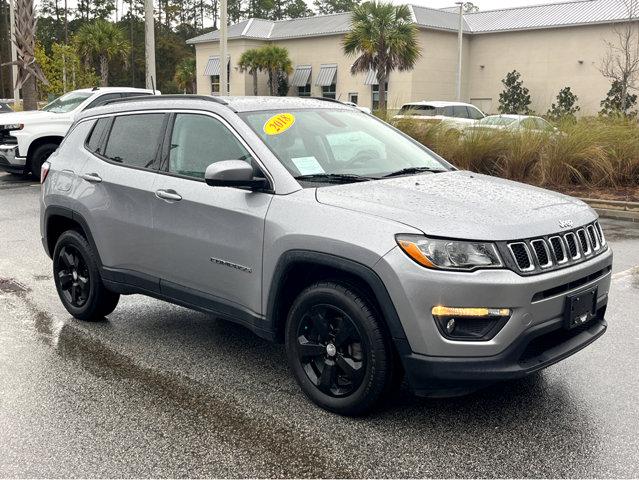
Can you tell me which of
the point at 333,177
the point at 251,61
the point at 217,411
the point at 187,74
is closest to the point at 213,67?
the point at 251,61

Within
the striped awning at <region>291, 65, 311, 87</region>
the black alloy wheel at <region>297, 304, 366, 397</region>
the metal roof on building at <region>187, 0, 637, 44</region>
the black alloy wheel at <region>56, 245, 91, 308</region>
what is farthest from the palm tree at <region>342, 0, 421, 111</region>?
the black alloy wheel at <region>297, 304, 366, 397</region>

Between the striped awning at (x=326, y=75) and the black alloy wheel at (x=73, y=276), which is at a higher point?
the striped awning at (x=326, y=75)

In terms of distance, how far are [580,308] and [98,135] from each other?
382 centimetres

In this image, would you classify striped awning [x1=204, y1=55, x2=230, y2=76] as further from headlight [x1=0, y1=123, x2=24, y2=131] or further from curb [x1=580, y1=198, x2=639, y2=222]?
curb [x1=580, y1=198, x2=639, y2=222]

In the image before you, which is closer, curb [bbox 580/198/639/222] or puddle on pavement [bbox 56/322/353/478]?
puddle on pavement [bbox 56/322/353/478]

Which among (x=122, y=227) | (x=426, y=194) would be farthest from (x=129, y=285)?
(x=426, y=194)

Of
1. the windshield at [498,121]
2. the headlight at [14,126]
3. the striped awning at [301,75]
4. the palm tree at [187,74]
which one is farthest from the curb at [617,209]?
the palm tree at [187,74]

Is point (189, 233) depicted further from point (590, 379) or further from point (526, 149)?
point (526, 149)

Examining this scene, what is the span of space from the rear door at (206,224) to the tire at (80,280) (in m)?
0.95

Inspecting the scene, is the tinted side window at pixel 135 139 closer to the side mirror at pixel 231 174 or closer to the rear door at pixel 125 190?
the rear door at pixel 125 190

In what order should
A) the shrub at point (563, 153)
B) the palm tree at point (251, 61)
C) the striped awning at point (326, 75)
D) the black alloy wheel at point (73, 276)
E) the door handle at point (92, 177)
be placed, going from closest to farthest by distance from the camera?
the door handle at point (92, 177), the black alloy wheel at point (73, 276), the shrub at point (563, 153), the striped awning at point (326, 75), the palm tree at point (251, 61)

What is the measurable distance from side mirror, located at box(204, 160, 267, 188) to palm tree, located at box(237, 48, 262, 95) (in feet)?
161

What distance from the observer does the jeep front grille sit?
3.60 metres

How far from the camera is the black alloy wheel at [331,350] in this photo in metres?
3.92
